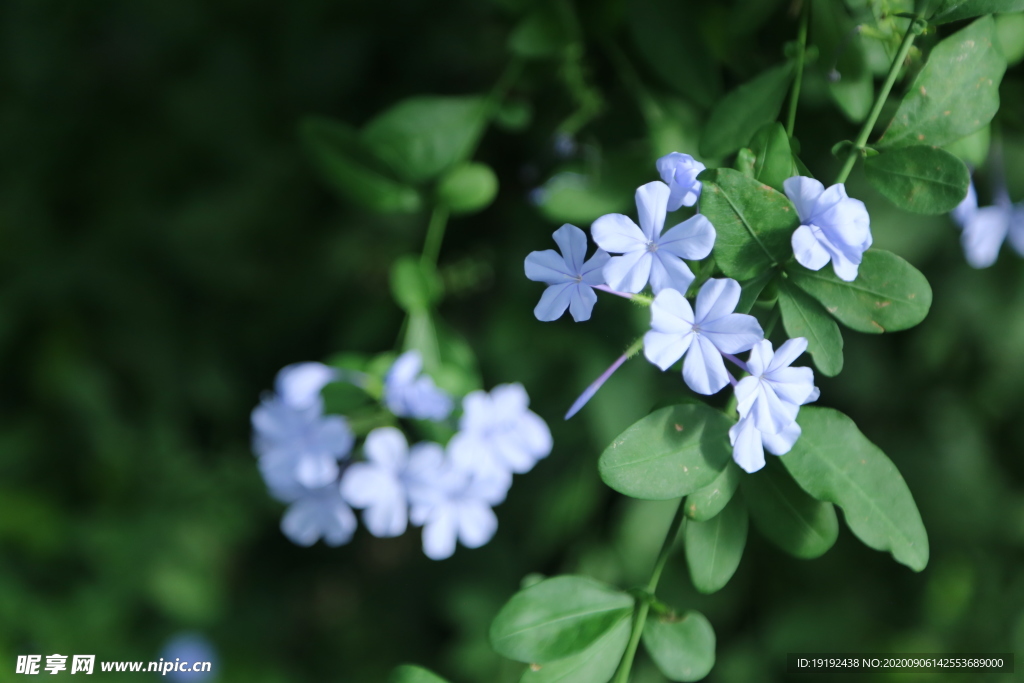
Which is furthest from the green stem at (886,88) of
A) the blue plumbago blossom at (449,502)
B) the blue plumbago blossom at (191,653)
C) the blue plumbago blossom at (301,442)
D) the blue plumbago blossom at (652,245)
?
the blue plumbago blossom at (191,653)

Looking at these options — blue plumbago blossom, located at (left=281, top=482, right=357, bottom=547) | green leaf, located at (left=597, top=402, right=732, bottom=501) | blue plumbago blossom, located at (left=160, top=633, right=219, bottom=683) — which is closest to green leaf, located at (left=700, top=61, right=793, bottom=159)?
green leaf, located at (left=597, top=402, right=732, bottom=501)

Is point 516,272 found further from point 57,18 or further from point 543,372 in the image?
point 57,18

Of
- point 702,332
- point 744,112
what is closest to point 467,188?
point 744,112

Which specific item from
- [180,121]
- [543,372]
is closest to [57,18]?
[180,121]

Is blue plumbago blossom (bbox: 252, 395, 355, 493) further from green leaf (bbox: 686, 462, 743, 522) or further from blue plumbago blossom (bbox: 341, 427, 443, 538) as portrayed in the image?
green leaf (bbox: 686, 462, 743, 522)

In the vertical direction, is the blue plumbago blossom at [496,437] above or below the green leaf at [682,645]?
above

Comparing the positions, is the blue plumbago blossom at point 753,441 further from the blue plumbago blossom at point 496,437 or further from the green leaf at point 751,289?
the blue plumbago blossom at point 496,437
